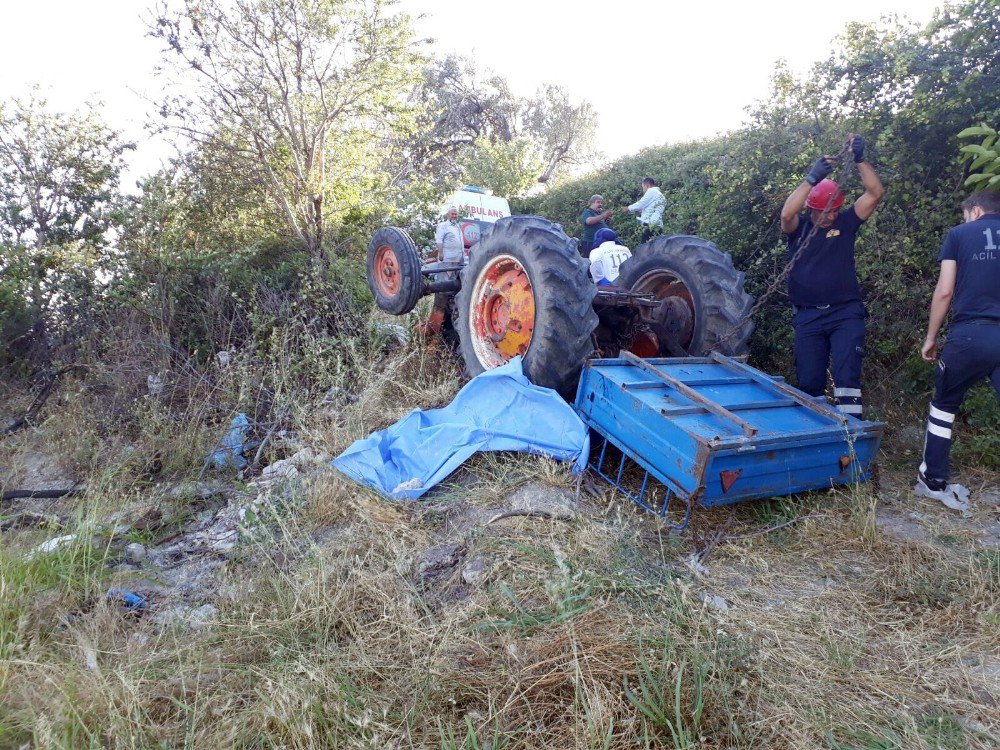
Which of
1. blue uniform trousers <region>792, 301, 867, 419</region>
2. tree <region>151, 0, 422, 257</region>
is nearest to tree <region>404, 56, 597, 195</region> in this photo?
tree <region>151, 0, 422, 257</region>

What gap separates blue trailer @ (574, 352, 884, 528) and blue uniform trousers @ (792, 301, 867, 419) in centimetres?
36

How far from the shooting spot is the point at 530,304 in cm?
430

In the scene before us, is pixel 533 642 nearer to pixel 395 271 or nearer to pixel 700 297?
pixel 700 297

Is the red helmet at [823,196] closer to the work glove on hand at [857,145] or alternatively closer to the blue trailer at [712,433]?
the work glove on hand at [857,145]

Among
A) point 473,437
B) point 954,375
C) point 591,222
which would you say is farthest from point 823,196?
point 591,222

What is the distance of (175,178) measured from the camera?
8.65 m

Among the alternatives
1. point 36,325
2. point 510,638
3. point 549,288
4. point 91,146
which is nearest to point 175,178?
point 91,146

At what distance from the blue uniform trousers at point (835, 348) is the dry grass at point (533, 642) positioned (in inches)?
30.5

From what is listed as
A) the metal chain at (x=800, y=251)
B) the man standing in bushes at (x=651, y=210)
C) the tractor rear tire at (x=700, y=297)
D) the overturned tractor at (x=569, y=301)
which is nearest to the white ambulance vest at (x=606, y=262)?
the overturned tractor at (x=569, y=301)

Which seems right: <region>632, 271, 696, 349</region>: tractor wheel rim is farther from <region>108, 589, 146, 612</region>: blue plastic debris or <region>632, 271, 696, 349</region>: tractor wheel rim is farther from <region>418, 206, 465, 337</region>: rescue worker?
<region>108, 589, 146, 612</region>: blue plastic debris

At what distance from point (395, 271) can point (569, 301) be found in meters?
1.98

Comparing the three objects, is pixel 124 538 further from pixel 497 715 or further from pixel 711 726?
pixel 711 726

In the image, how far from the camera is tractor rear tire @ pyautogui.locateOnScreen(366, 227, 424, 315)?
5055mm

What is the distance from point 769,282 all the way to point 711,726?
4.26 meters
